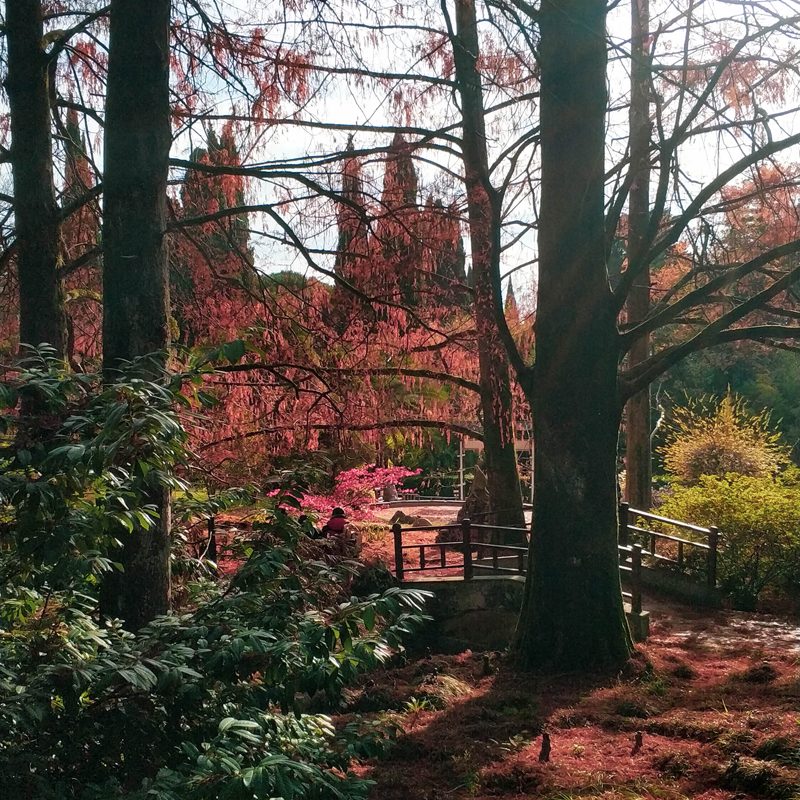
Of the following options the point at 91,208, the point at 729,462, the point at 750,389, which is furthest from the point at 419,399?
the point at 750,389

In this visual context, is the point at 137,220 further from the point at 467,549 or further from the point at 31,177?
the point at 467,549

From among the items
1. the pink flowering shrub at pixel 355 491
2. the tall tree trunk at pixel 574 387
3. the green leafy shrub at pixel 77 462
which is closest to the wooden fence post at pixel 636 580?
the tall tree trunk at pixel 574 387

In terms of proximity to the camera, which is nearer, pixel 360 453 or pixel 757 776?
pixel 757 776

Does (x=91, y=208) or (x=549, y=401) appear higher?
(x=91, y=208)

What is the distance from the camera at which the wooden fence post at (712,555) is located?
1168 centimetres

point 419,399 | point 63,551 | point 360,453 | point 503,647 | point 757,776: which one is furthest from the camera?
point 360,453

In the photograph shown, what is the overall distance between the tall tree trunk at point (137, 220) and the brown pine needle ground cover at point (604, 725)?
207cm

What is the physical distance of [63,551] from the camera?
10.6ft

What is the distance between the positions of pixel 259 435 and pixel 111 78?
14.4 feet

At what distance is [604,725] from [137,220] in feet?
16.8

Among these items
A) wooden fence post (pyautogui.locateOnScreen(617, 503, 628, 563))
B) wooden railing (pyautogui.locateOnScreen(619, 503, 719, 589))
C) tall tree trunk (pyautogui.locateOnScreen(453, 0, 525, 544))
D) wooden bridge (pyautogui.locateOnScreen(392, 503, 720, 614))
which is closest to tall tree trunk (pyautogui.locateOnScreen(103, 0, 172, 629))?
tall tree trunk (pyautogui.locateOnScreen(453, 0, 525, 544))

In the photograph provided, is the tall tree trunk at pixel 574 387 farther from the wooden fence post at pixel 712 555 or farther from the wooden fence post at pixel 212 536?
the wooden fence post at pixel 712 555

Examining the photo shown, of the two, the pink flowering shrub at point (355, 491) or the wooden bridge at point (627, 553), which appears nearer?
the wooden bridge at point (627, 553)

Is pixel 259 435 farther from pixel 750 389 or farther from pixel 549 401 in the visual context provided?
pixel 750 389
